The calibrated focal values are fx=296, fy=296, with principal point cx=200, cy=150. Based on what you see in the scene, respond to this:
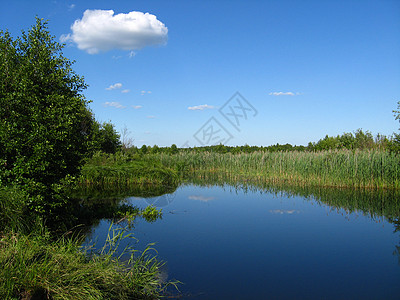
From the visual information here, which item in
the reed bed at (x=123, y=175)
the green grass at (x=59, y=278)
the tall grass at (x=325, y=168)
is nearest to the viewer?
the green grass at (x=59, y=278)

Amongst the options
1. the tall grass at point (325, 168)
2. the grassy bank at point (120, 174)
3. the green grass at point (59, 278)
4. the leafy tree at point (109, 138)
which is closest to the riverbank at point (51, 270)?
the green grass at point (59, 278)

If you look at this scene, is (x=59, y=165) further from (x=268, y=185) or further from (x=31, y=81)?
(x=268, y=185)

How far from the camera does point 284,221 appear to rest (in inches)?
316

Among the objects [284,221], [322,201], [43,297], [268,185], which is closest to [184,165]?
[268,185]

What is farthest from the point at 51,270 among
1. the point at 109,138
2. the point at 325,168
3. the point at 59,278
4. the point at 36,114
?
the point at 109,138

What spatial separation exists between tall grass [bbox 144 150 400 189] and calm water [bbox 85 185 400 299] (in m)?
3.09

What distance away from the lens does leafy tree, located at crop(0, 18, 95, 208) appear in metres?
4.84

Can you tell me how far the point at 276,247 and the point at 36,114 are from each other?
5.07m

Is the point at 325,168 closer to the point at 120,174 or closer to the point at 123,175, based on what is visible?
the point at 123,175

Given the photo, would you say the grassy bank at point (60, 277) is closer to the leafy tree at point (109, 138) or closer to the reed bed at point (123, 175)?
the reed bed at point (123, 175)

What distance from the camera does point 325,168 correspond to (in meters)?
14.2

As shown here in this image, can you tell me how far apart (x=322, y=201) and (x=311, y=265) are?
613cm

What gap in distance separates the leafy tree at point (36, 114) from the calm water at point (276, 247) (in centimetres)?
189

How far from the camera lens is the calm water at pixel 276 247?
4.24 m
